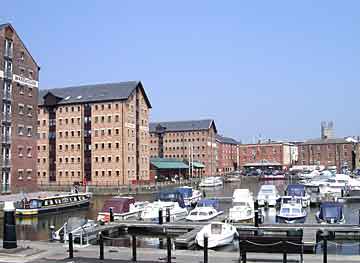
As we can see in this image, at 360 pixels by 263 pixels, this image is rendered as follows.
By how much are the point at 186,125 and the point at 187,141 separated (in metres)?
6.15

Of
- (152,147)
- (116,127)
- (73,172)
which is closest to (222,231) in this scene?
(116,127)

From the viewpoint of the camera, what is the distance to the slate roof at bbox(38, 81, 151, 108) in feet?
372

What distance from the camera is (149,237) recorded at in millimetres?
42688

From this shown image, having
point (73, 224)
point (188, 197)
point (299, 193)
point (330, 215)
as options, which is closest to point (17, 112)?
point (188, 197)

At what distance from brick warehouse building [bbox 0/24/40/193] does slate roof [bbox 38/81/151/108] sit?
31.2 m

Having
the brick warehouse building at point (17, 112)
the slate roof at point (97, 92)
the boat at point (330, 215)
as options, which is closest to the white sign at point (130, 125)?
the slate roof at point (97, 92)

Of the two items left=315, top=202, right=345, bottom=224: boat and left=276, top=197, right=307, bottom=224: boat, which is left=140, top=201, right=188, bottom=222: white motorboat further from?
left=315, top=202, right=345, bottom=224: boat

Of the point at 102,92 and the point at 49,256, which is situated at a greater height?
the point at 102,92

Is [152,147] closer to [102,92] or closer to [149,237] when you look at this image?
[102,92]

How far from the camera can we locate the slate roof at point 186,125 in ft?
581

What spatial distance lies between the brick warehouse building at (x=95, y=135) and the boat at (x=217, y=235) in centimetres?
7704

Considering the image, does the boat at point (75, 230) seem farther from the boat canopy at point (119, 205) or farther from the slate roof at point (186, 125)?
the slate roof at point (186, 125)

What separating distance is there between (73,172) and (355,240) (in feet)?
284

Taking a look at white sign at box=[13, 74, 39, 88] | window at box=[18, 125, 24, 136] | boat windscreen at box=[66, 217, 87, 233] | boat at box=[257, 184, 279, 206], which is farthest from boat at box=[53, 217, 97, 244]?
white sign at box=[13, 74, 39, 88]
